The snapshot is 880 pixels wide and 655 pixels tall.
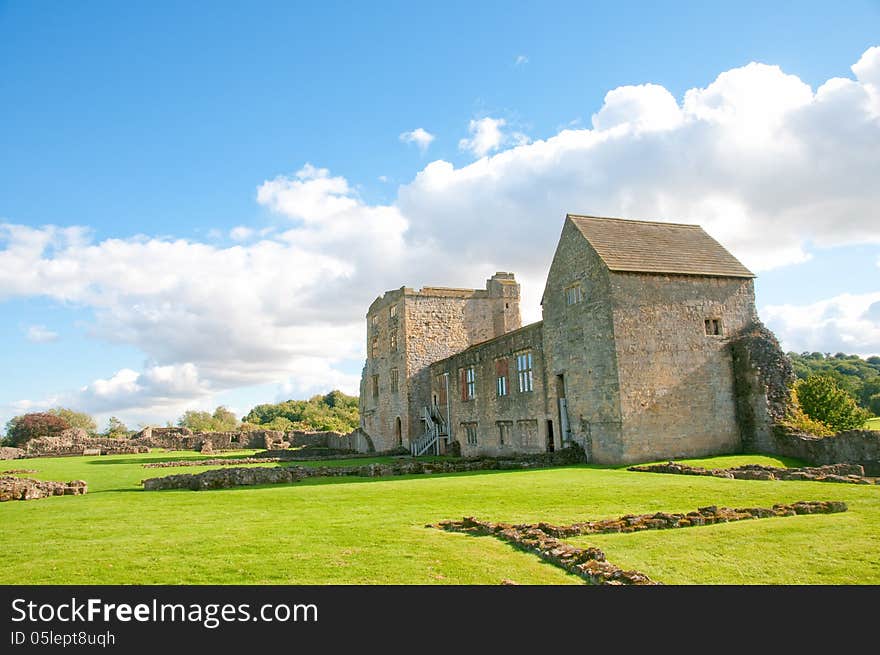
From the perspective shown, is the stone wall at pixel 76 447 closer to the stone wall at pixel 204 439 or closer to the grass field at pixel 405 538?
the stone wall at pixel 204 439

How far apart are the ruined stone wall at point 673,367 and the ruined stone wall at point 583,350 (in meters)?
0.49

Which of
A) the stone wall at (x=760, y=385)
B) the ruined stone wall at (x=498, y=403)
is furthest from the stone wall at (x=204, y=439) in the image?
the stone wall at (x=760, y=385)

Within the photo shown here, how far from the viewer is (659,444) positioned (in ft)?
80.5

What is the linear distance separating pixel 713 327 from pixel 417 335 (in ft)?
73.4

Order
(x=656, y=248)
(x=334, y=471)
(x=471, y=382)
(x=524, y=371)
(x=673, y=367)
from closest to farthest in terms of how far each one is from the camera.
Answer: (x=334, y=471)
(x=673, y=367)
(x=656, y=248)
(x=524, y=371)
(x=471, y=382)

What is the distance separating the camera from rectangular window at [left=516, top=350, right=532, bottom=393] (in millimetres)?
31297

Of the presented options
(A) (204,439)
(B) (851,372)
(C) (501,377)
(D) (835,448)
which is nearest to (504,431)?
(C) (501,377)

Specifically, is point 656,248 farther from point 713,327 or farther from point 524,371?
point 524,371

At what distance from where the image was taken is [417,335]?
44.7 metres

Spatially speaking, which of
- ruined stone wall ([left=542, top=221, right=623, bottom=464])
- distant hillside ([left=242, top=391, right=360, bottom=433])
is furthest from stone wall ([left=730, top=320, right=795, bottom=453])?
distant hillside ([left=242, top=391, right=360, bottom=433])

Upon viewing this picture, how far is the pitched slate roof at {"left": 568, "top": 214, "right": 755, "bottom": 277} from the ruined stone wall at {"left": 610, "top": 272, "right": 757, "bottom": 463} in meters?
0.51
